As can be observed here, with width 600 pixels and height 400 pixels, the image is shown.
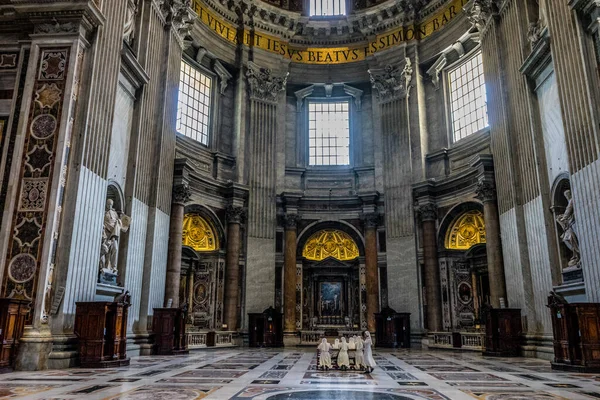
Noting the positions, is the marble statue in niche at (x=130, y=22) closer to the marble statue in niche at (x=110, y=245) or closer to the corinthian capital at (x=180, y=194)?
the corinthian capital at (x=180, y=194)

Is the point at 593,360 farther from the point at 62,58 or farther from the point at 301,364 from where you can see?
the point at 62,58

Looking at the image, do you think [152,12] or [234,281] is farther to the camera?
[234,281]

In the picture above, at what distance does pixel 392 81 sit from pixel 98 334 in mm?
16816

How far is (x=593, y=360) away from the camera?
388 inches

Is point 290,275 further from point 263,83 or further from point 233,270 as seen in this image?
point 263,83

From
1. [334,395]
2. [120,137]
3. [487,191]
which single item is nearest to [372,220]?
[487,191]

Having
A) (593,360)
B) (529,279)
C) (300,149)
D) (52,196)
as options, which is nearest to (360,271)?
(300,149)

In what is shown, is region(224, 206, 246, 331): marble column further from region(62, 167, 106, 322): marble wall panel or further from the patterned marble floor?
the patterned marble floor

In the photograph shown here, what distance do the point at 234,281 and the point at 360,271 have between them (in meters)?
5.74

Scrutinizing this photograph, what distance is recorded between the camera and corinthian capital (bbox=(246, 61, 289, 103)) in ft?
73.3

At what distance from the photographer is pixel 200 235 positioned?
68.3ft

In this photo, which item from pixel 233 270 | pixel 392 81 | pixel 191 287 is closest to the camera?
pixel 233 270

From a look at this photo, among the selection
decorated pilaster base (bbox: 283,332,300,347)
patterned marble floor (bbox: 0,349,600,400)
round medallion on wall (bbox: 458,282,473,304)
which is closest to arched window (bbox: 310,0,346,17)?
round medallion on wall (bbox: 458,282,473,304)

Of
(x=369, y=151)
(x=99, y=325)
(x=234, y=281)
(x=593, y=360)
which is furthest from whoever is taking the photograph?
(x=369, y=151)
